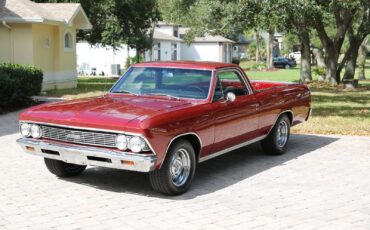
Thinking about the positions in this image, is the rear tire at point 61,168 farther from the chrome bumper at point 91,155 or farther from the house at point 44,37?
the house at point 44,37

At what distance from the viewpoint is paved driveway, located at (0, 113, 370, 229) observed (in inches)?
227

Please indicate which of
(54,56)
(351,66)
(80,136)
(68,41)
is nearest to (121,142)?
(80,136)

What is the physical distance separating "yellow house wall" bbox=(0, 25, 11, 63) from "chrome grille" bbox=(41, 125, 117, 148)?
645 inches

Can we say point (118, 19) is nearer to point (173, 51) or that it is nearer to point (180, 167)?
point (180, 167)

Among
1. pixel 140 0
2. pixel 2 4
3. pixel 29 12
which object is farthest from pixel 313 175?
pixel 140 0

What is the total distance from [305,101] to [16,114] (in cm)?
851

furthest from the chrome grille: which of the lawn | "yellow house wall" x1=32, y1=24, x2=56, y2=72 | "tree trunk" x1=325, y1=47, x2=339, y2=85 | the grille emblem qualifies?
"tree trunk" x1=325, y1=47, x2=339, y2=85

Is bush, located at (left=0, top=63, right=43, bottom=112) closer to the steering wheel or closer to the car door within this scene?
the car door

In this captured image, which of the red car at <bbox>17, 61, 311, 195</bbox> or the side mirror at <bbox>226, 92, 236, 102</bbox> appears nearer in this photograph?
the red car at <bbox>17, 61, 311, 195</bbox>

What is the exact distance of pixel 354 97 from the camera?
22.4 metres

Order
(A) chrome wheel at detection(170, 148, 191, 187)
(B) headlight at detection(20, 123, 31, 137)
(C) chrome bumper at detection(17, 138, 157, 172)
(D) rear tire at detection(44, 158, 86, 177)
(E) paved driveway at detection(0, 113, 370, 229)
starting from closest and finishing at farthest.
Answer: (E) paved driveway at detection(0, 113, 370, 229) → (C) chrome bumper at detection(17, 138, 157, 172) → (A) chrome wheel at detection(170, 148, 191, 187) → (B) headlight at detection(20, 123, 31, 137) → (D) rear tire at detection(44, 158, 86, 177)

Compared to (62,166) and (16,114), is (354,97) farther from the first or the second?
(62,166)

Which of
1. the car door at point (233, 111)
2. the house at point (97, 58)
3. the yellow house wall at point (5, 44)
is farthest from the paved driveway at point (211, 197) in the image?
the house at point (97, 58)

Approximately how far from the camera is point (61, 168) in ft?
24.6
